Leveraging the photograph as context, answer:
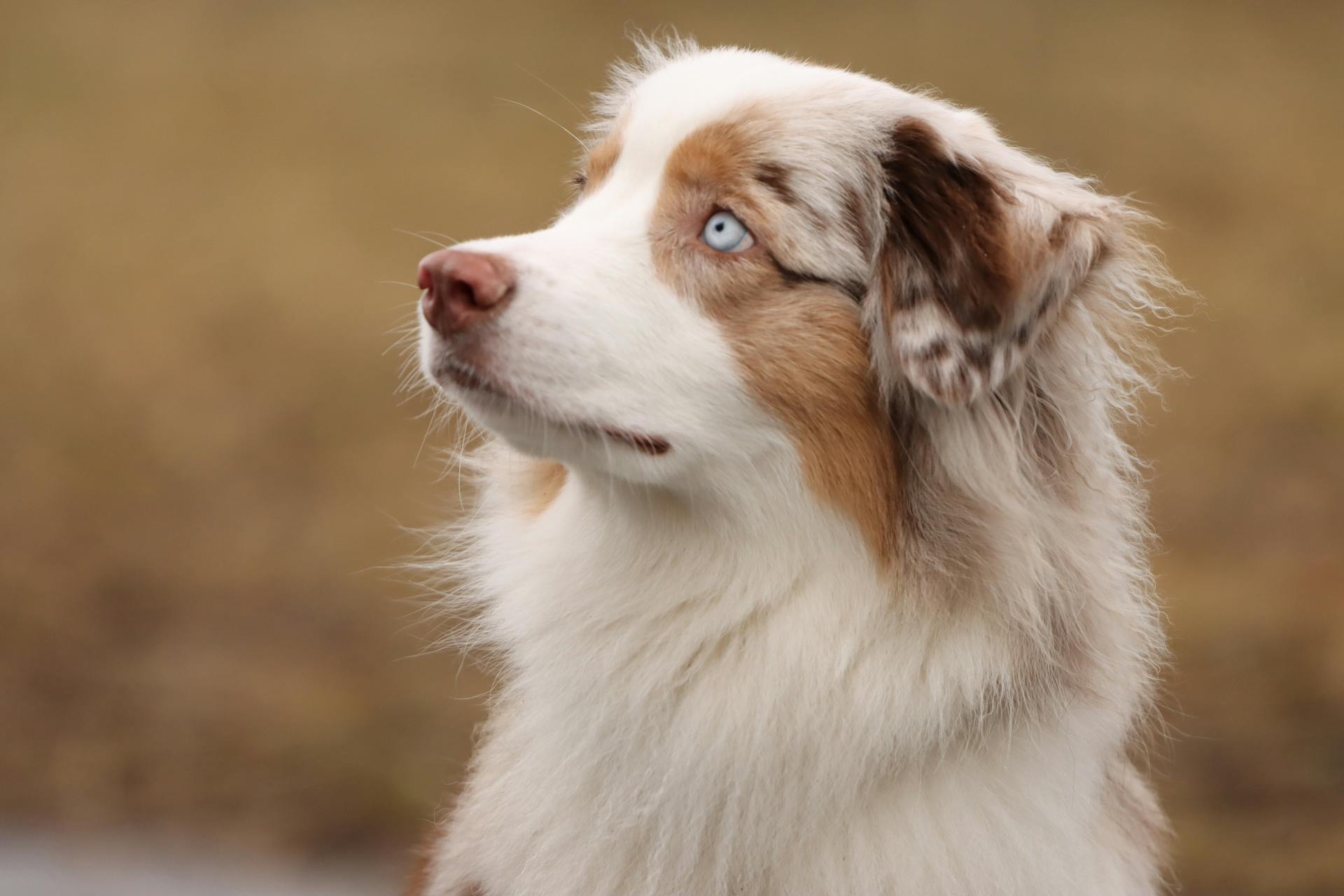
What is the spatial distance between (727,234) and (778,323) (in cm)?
19

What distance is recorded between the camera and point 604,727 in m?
3.00

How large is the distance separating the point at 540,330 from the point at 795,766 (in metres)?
1.01

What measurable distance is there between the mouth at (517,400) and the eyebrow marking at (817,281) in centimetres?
42

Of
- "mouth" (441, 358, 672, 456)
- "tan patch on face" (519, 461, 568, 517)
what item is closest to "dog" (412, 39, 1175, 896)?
"mouth" (441, 358, 672, 456)

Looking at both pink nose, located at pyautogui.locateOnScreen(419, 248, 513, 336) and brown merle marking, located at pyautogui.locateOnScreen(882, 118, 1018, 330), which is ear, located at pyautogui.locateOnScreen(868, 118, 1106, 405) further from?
pink nose, located at pyautogui.locateOnScreen(419, 248, 513, 336)

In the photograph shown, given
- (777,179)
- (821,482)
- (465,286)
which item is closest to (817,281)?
(777,179)

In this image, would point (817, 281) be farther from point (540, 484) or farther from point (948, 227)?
point (540, 484)

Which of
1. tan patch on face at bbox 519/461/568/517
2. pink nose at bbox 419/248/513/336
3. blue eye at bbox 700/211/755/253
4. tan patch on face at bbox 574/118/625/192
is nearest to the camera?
pink nose at bbox 419/248/513/336

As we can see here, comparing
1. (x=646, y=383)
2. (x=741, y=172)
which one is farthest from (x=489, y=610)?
(x=741, y=172)

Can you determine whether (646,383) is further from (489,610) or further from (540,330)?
(489,610)

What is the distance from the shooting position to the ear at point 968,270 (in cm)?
263

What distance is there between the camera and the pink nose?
2504mm

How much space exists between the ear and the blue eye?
0.88 ft

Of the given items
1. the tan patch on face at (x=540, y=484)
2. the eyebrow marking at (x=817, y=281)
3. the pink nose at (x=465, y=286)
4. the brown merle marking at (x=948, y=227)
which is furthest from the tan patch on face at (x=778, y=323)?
the tan patch on face at (x=540, y=484)
